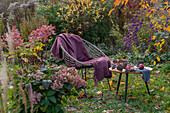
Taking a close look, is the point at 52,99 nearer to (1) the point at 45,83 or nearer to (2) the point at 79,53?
(1) the point at 45,83

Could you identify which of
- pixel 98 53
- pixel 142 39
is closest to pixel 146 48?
pixel 142 39

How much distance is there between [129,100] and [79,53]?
1.42 meters

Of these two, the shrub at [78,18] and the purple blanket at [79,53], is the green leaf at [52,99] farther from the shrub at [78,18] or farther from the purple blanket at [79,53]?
the shrub at [78,18]

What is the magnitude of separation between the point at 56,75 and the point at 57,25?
171 inches

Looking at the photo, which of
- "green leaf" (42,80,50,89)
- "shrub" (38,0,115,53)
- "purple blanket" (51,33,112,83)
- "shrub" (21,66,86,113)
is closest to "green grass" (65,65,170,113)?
"purple blanket" (51,33,112,83)

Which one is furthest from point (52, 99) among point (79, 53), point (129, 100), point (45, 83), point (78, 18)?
point (78, 18)

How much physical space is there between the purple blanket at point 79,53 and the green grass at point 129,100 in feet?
1.08

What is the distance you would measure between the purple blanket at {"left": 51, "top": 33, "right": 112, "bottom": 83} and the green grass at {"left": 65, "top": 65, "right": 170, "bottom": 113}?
12.9 inches

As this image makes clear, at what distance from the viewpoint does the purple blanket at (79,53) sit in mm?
3070

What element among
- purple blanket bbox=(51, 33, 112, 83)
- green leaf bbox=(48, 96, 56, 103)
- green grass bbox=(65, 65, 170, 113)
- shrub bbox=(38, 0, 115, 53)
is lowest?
green grass bbox=(65, 65, 170, 113)

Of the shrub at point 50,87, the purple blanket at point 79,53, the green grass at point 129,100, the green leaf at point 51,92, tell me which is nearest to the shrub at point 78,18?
the purple blanket at point 79,53

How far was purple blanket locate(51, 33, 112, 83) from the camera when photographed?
3.07 meters

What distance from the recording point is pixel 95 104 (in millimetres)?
2789

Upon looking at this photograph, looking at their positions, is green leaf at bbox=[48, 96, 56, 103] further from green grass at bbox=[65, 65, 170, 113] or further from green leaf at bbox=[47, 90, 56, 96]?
green grass at bbox=[65, 65, 170, 113]
